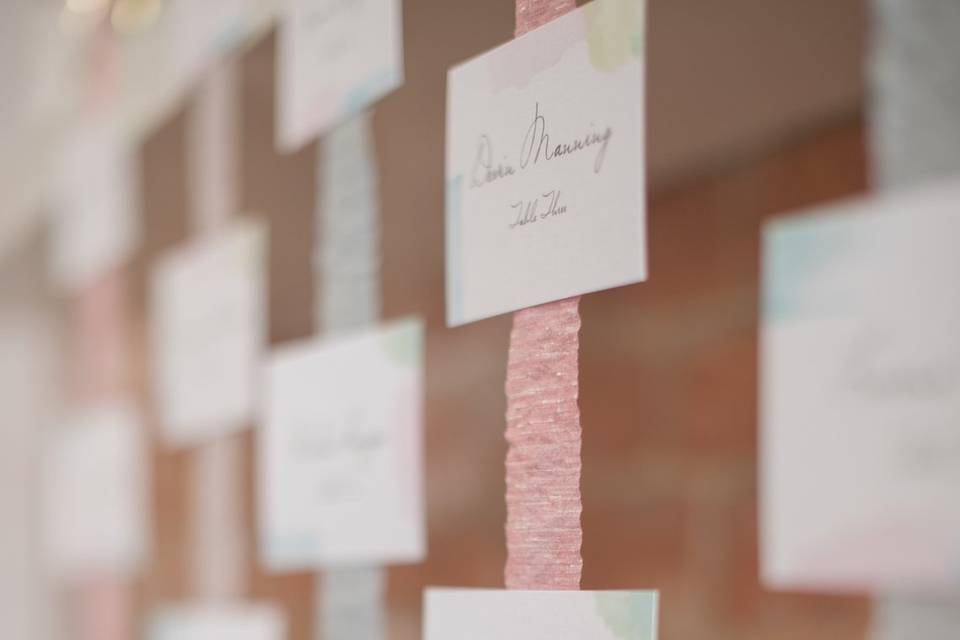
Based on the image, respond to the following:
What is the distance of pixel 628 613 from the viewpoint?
19 centimetres

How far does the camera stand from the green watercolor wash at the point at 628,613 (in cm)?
19

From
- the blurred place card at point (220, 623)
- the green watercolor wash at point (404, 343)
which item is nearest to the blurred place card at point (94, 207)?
the blurred place card at point (220, 623)

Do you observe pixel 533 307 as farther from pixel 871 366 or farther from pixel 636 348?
pixel 636 348

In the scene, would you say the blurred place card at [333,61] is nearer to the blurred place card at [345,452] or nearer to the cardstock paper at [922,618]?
the blurred place card at [345,452]

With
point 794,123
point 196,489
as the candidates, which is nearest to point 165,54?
point 196,489

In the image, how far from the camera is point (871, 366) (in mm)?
404

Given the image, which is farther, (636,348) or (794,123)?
(636,348)

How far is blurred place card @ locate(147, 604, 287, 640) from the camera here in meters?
0.41

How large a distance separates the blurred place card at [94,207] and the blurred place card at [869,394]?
30 centimetres

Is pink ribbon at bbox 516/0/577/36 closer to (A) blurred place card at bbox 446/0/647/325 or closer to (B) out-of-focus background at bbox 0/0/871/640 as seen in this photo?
(A) blurred place card at bbox 446/0/647/325

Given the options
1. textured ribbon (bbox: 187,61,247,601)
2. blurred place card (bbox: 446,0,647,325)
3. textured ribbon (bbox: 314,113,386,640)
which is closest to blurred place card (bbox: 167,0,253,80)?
textured ribbon (bbox: 187,61,247,601)

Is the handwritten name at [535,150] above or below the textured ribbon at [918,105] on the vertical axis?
below

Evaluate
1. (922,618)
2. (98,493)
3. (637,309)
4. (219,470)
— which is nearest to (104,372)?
(98,493)

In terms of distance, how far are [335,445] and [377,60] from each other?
0.33ft
